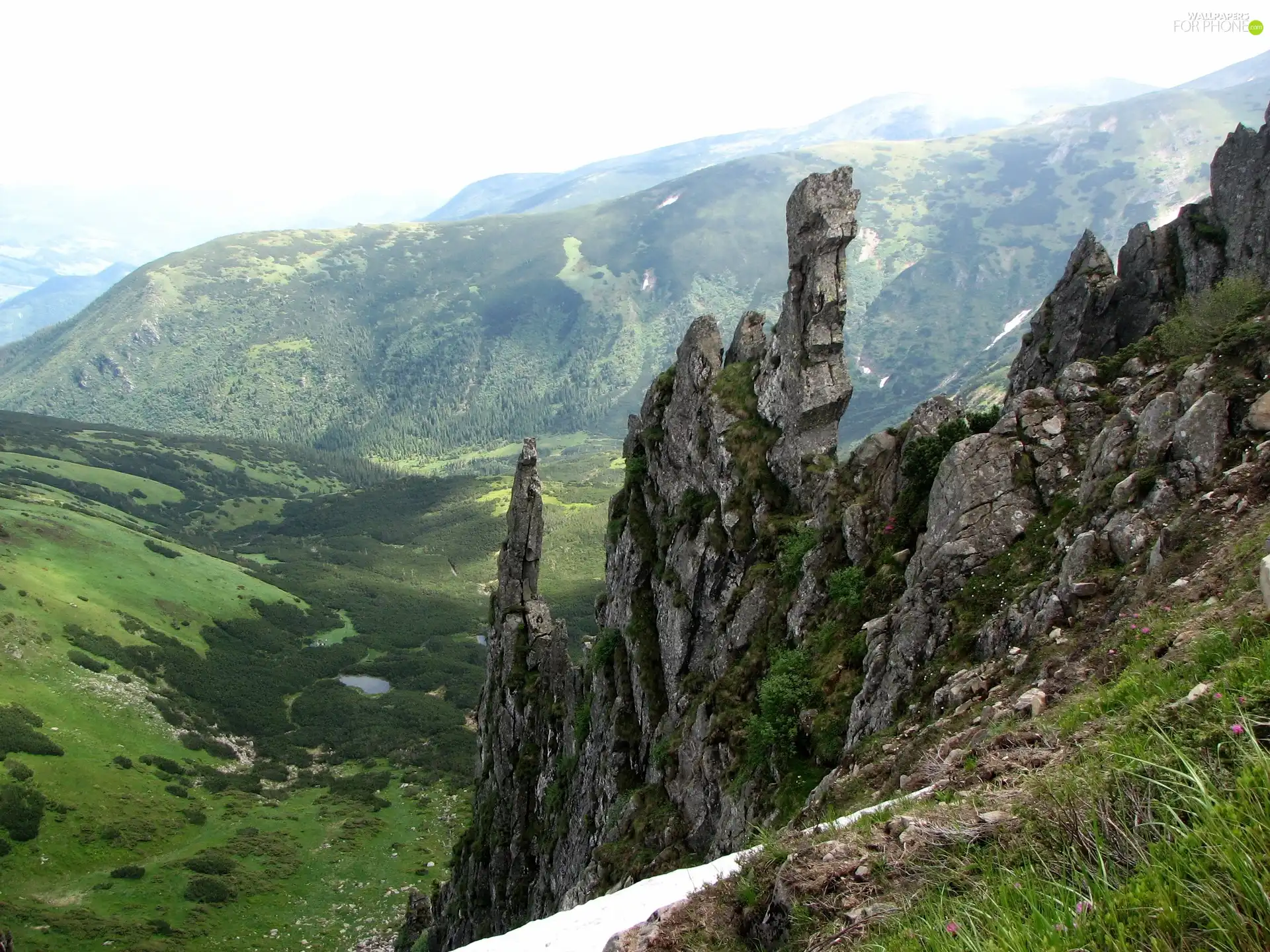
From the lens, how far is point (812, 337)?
130ft

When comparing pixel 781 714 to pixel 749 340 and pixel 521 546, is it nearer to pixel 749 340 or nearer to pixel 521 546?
pixel 749 340

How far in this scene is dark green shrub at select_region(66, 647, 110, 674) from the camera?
141 metres

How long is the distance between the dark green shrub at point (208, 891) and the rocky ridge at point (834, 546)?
154 ft

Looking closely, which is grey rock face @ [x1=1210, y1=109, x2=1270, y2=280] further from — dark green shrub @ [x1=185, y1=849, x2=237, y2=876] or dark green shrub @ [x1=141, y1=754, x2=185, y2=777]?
dark green shrub @ [x1=141, y1=754, x2=185, y2=777]

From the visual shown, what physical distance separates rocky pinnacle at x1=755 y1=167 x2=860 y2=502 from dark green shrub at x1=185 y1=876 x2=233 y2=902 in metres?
88.6

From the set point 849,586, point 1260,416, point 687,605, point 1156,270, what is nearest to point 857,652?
point 849,586

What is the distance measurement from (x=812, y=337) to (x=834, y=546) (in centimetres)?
1376

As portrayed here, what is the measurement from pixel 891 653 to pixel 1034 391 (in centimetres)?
1002

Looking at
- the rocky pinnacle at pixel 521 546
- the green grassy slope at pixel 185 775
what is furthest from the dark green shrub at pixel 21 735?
the rocky pinnacle at pixel 521 546

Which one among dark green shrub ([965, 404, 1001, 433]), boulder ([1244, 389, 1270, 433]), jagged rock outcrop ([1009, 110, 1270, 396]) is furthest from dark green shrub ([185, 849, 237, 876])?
boulder ([1244, 389, 1270, 433])

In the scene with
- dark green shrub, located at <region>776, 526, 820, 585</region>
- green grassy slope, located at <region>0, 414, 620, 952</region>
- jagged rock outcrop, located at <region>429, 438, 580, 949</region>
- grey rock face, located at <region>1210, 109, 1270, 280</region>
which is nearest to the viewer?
dark green shrub, located at <region>776, 526, 820, 585</region>

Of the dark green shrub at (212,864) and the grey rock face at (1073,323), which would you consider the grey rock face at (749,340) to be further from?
the dark green shrub at (212,864)

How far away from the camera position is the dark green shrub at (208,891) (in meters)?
89.7

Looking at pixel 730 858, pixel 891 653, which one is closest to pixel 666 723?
pixel 891 653
